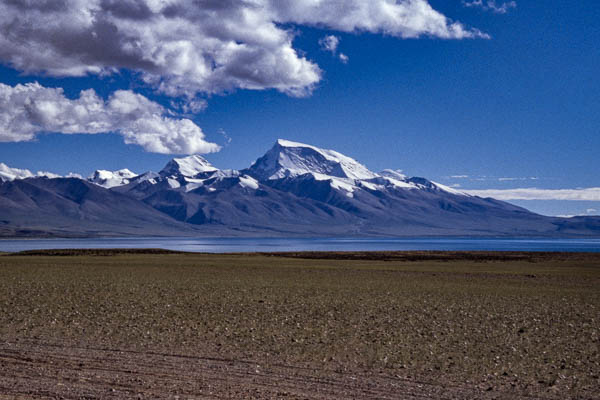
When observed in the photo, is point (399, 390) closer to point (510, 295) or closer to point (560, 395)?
point (560, 395)

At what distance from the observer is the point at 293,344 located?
1759 cm

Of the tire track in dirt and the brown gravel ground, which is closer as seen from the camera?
the tire track in dirt

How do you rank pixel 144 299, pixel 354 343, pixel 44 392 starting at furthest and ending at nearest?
pixel 144 299, pixel 354 343, pixel 44 392

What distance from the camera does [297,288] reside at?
3400 centimetres

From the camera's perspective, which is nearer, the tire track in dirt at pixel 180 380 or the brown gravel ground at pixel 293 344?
the tire track in dirt at pixel 180 380

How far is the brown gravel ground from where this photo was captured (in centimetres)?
1319

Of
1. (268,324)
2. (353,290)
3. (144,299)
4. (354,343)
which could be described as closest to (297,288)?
(353,290)

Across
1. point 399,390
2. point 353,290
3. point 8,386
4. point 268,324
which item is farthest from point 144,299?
point 399,390

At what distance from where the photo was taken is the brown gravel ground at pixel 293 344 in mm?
13188

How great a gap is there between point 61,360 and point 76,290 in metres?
16.2

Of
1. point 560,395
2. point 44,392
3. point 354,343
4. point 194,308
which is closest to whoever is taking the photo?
point 44,392

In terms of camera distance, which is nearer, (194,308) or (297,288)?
(194,308)

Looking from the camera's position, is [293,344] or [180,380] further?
[293,344]

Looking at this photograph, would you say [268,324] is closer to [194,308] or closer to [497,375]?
[194,308]
